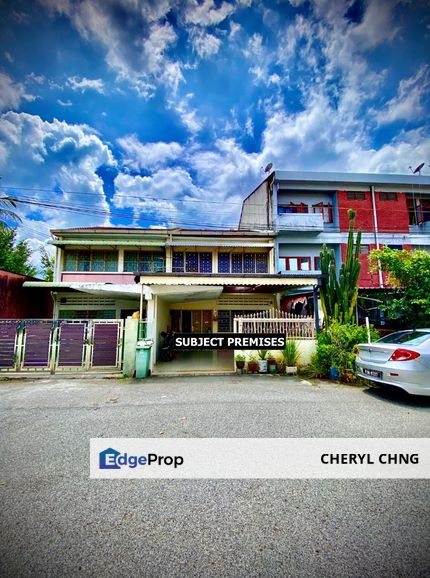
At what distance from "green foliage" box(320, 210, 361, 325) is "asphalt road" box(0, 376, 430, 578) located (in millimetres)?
4445

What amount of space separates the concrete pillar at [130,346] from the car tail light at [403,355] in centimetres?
669

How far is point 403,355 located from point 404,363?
0.15 meters

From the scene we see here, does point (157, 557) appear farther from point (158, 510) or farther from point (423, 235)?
point (423, 235)

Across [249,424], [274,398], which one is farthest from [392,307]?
[249,424]

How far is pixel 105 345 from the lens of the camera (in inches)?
322

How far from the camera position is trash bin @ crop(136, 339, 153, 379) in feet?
25.4

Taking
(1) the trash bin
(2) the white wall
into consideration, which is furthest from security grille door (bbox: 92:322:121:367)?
(2) the white wall

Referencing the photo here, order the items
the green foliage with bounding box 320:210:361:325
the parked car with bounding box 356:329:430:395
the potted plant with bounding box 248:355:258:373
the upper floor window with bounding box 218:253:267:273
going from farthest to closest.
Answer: the upper floor window with bounding box 218:253:267:273, the potted plant with bounding box 248:355:258:373, the green foliage with bounding box 320:210:361:325, the parked car with bounding box 356:329:430:395

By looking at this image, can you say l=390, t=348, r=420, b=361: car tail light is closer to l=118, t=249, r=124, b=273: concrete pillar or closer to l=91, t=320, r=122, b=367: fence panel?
l=91, t=320, r=122, b=367: fence panel

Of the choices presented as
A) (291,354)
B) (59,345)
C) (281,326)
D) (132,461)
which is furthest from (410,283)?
(59,345)

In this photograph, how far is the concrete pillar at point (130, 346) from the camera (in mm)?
7816

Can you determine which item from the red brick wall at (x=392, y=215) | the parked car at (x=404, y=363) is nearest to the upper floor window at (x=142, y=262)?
the parked car at (x=404, y=363)

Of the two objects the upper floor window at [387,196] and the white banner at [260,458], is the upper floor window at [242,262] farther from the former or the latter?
the white banner at [260,458]

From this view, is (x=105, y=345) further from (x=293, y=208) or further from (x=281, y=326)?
(x=293, y=208)
